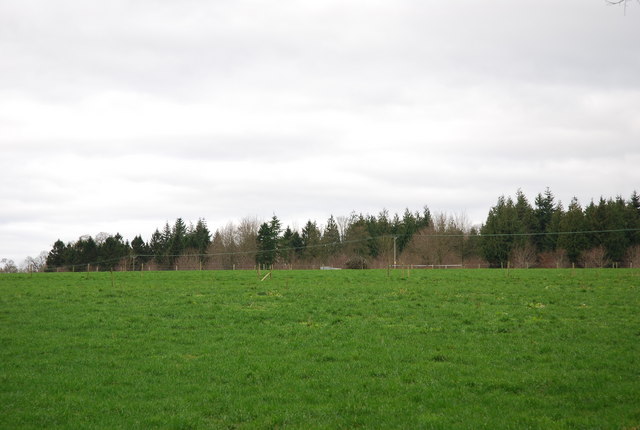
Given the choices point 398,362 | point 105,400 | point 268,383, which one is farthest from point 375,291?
point 105,400

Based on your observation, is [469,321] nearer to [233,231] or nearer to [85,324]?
[85,324]

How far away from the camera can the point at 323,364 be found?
45.7ft

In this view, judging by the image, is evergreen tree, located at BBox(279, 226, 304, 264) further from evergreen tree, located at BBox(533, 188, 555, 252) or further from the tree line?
evergreen tree, located at BBox(533, 188, 555, 252)

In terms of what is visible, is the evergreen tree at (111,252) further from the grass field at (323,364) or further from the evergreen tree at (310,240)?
the grass field at (323,364)

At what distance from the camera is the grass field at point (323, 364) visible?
32.6 feet

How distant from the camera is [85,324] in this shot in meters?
20.4

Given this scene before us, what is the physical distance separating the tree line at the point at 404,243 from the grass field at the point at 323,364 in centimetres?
6443

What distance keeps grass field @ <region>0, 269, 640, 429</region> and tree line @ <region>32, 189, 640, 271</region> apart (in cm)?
6443

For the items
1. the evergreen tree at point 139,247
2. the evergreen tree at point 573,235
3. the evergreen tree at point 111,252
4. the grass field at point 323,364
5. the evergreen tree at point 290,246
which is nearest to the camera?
the grass field at point 323,364

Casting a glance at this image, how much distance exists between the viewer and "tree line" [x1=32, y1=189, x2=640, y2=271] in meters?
94.1

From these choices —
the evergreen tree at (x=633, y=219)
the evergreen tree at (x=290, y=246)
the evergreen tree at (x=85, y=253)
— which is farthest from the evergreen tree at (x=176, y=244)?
the evergreen tree at (x=633, y=219)

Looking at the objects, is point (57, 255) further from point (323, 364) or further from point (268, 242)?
point (323, 364)

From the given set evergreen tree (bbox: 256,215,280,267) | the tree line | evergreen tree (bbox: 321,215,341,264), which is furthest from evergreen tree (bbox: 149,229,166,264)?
evergreen tree (bbox: 321,215,341,264)

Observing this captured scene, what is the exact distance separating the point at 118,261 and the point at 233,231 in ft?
97.3
